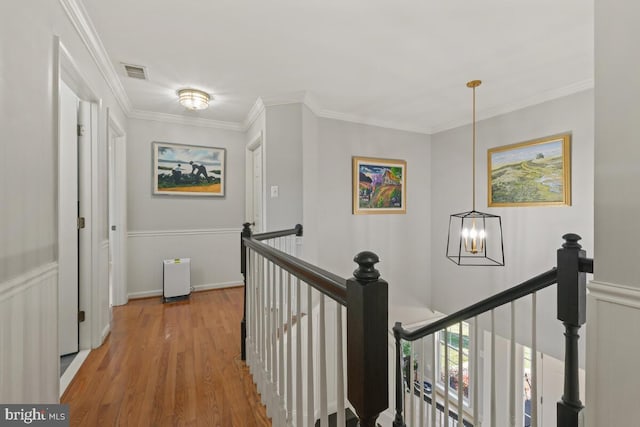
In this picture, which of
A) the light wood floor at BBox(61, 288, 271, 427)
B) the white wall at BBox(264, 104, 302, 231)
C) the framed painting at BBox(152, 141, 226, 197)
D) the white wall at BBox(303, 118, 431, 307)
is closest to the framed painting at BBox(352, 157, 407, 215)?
the white wall at BBox(303, 118, 431, 307)

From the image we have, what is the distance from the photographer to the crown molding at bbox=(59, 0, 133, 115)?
1.70 meters

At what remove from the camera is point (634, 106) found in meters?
0.92

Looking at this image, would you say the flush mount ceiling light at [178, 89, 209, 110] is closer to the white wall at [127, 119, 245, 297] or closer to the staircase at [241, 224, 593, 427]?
the white wall at [127, 119, 245, 297]

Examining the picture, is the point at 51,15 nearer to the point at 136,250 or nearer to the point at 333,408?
the point at 136,250

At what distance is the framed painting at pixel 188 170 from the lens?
370 cm

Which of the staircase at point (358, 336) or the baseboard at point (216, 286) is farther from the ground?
the staircase at point (358, 336)

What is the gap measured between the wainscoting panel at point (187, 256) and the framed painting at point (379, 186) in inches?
74.8

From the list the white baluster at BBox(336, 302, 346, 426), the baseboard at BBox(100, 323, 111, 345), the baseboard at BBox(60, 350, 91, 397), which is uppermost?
the white baluster at BBox(336, 302, 346, 426)

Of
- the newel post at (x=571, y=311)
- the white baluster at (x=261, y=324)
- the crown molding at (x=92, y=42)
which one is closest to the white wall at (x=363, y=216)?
the white baluster at (x=261, y=324)

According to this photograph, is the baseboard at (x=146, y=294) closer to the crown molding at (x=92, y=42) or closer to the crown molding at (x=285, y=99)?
the crown molding at (x=92, y=42)

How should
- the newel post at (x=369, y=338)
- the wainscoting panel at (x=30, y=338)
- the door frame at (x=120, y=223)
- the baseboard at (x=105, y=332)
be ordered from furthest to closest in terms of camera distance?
the door frame at (x=120, y=223) → the baseboard at (x=105, y=332) → the wainscoting panel at (x=30, y=338) → the newel post at (x=369, y=338)

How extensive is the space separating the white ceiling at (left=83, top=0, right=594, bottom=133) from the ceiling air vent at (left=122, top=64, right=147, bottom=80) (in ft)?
0.17

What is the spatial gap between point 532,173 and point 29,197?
4261 millimetres

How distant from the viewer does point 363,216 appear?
3961mm
